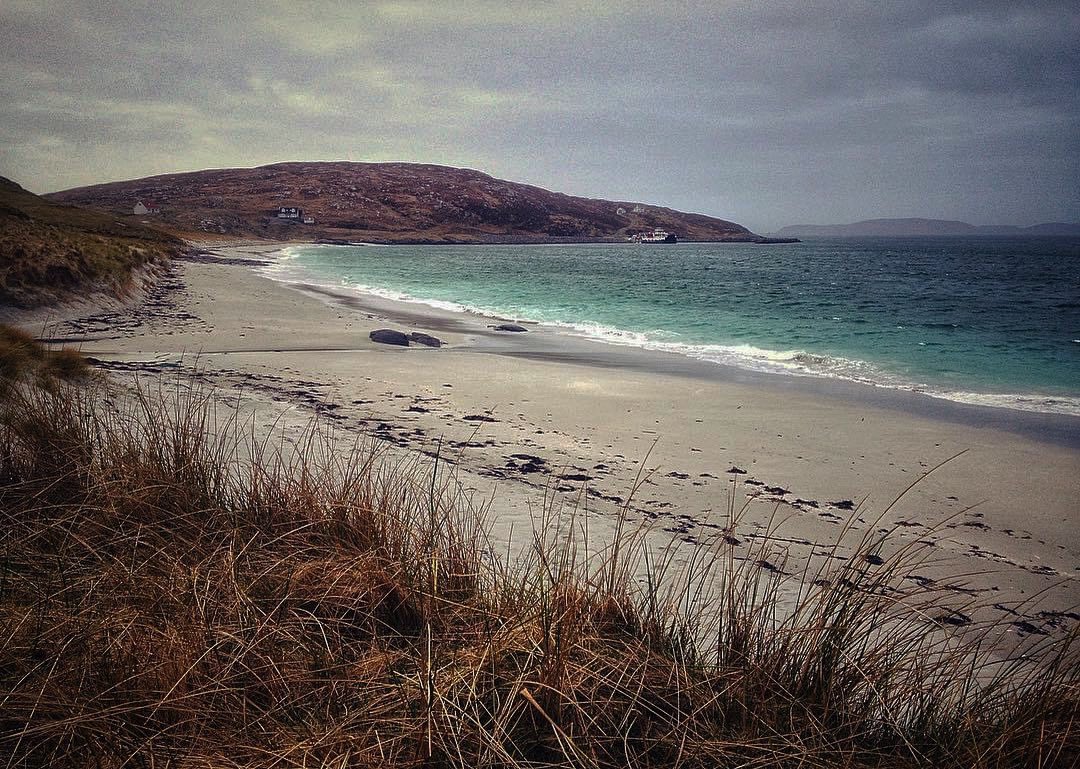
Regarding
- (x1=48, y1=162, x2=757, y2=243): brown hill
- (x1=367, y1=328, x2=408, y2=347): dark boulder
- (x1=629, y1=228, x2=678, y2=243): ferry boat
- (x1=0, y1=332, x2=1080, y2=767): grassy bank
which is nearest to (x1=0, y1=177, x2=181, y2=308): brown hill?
(x1=367, y1=328, x2=408, y2=347): dark boulder

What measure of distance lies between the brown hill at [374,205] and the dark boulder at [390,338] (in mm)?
81051

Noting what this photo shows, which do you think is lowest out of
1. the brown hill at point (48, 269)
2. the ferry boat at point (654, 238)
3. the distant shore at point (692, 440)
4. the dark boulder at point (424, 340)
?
the distant shore at point (692, 440)

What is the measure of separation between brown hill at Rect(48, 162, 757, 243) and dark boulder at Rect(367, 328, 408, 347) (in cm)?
8105

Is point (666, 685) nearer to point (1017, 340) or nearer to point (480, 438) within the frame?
point (480, 438)

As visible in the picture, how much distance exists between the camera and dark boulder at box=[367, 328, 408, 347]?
529 inches

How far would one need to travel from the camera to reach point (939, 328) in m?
20.7

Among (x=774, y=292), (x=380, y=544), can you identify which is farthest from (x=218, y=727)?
(x=774, y=292)

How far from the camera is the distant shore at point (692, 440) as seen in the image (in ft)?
15.8

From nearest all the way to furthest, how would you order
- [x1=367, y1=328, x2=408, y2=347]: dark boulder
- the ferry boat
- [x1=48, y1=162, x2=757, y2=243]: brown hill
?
[x1=367, y1=328, x2=408, y2=347]: dark boulder → [x1=48, y1=162, x2=757, y2=243]: brown hill → the ferry boat

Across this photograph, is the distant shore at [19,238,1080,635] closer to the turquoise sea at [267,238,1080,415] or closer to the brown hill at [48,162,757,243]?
the turquoise sea at [267,238,1080,415]

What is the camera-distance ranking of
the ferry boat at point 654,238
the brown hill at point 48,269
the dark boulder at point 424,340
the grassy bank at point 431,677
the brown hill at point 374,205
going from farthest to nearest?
the ferry boat at point 654,238 < the brown hill at point 374,205 < the dark boulder at point 424,340 < the brown hill at point 48,269 < the grassy bank at point 431,677

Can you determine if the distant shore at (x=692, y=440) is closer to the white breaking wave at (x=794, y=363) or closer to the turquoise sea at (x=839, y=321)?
the white breaking wave at (x=794, y=363)

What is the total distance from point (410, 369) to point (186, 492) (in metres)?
7.52

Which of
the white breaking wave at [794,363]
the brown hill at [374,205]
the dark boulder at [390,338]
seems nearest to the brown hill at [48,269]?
the dark boulder at [390,338]
